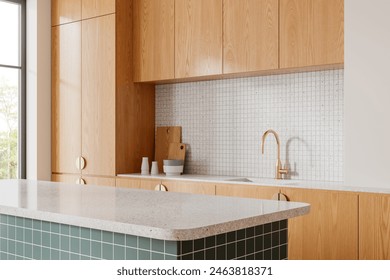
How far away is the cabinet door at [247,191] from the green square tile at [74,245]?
1906mm

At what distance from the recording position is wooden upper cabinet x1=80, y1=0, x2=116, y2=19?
15.4 feet

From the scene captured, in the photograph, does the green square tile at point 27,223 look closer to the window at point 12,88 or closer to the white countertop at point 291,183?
the white countertop at point 291,183

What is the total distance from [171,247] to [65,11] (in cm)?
397

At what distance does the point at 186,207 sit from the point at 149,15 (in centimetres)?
296

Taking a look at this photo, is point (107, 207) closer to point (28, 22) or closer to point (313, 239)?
point (313, 239)

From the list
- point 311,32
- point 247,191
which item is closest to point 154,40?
point 311,32

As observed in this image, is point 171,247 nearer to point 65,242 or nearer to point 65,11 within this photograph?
point 65,242

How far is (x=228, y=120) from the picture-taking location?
4582mm

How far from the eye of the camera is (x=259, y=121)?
14.4ft

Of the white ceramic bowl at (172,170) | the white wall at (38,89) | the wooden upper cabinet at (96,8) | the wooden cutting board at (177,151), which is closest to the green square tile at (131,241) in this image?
the white ceramic bowl at (172,170)

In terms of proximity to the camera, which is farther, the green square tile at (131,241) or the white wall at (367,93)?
the white wall at (367,93)

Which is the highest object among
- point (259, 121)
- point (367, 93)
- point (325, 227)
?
point (367, 93)

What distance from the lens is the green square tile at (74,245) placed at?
77.2 inches

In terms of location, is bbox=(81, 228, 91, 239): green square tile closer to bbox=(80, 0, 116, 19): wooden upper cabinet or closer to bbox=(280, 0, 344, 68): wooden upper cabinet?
bbox=(280, 0, 344, 68): wooden upper cabinet
